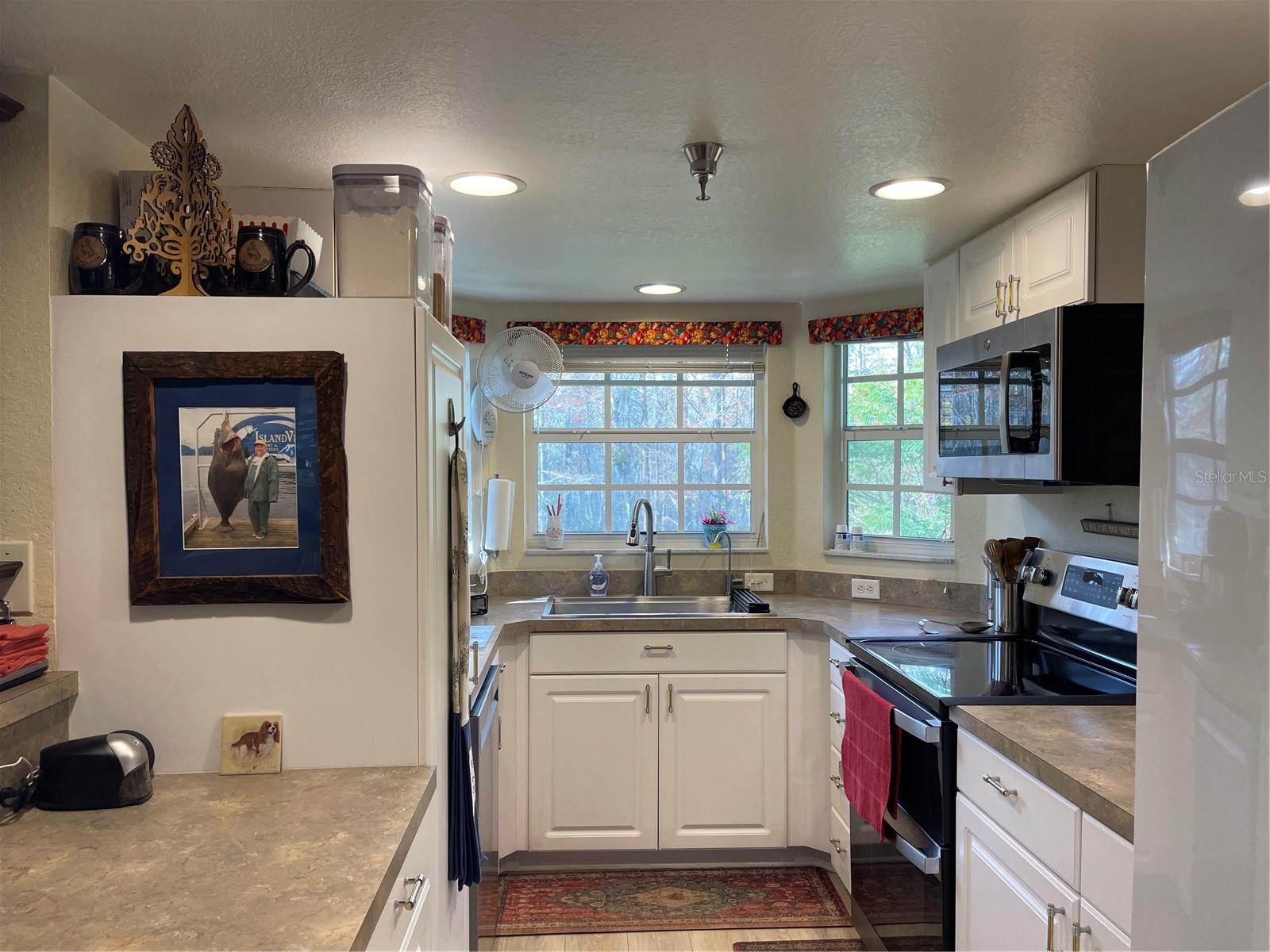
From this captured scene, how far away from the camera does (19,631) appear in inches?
57.6

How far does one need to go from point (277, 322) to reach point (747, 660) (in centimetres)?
223

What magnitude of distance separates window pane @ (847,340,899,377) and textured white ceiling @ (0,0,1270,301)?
130 cm

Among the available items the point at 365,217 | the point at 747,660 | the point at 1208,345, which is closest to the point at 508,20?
the point at 365,217

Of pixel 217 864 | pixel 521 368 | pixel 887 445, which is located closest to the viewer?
pixel 217 864

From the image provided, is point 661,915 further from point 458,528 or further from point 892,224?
point 892,224

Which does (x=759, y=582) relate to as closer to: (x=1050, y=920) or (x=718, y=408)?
(x=718, y=408)

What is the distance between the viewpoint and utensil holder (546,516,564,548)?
398 cm

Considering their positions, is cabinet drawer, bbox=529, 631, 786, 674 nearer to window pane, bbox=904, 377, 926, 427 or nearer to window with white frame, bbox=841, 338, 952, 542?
window with white frame, bbox=841, 338, 952, 542

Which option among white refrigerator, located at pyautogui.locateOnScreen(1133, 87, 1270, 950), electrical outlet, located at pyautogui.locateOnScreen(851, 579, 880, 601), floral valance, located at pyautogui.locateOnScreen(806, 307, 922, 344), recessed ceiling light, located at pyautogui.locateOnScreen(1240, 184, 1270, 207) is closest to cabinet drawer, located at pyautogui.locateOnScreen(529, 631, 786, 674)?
electrical outlet, located at pyautogui.locateOnScreen(851, 579, 880, 601)

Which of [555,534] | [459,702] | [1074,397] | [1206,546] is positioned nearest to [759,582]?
[555,534]

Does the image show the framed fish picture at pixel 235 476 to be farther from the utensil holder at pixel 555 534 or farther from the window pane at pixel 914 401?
the window pane at pixel 914 401

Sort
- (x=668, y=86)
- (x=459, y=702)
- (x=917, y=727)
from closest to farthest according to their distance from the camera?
(x=668, y=86)
(x=459, y=702)
(x=917, y=727)

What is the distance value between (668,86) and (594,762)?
2.42 metres

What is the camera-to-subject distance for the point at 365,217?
63.1 inches
